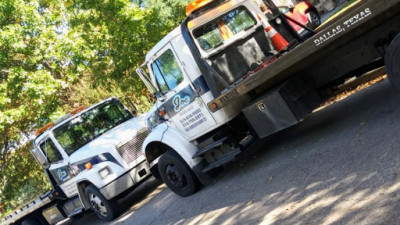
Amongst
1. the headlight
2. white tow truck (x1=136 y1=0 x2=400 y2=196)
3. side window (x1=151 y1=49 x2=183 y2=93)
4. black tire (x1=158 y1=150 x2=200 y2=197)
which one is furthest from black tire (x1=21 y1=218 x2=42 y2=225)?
side window (x1=151 y1=49 x2=183 y2=93)

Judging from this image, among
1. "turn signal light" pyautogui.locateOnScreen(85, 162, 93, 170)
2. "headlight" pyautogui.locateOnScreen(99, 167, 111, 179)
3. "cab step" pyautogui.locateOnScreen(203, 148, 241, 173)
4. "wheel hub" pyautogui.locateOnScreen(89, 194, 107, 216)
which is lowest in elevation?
"cab step" pyautogui.locateOnScreen(203, 148, 241, 173)

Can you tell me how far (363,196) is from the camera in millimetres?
4203

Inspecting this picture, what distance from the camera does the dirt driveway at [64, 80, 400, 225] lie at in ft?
13.9

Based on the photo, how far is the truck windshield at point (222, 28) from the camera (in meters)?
6.73

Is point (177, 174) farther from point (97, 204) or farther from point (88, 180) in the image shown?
point (97, 204)

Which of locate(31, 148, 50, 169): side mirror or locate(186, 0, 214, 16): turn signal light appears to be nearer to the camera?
locate(186, 0, 214, 16): turn signal light

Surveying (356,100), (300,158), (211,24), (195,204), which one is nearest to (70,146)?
(195,204)

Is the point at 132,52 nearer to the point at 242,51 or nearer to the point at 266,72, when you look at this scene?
the point at 242,51

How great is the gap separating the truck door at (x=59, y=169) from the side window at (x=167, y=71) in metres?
3.67

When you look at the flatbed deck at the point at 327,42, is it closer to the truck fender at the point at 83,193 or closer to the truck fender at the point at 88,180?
the truck fender at the point at 88,180

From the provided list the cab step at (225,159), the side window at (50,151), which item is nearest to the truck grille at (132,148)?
the side window at (50,151)

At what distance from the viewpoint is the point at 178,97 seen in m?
7.14

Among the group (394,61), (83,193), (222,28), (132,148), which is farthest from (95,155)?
(394,61)

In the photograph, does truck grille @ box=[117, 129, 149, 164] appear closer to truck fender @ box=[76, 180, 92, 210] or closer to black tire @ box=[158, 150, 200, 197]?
truck fender @ box=[76, 180, 92, 210]
